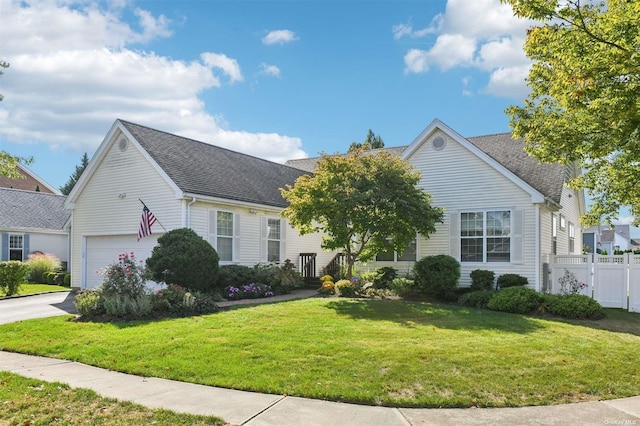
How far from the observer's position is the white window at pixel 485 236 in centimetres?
1703

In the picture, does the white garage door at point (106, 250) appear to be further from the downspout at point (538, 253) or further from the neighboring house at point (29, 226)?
the downspout at point (538, 253)

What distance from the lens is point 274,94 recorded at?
1634 cm

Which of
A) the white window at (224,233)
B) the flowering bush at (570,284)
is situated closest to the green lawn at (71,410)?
the white window at (224,233)

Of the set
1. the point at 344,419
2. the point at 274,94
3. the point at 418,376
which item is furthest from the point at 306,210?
the point at 344,419

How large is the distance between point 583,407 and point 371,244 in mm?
10897

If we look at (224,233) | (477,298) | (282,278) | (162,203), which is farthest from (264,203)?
(477,298)

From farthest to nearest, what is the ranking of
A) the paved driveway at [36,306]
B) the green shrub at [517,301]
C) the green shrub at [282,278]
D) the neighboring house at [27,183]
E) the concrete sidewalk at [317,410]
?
the neighboring house at [27,183] < the green shrub at [282,278] < the green shrub at [517,301] < the paved driveway at [36,306] < the concrete sidewalk at [317,410]

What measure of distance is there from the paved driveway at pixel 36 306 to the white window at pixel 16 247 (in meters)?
10.1

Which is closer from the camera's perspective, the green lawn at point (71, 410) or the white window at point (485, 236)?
the green lawn at point (71, 410)

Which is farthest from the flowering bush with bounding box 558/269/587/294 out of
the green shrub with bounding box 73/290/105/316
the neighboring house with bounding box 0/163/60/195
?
the neighboring house with bounding box 0/163/60/195

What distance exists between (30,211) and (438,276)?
26061 millimetres

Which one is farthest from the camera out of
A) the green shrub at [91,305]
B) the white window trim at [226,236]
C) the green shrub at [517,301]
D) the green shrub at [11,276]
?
the green shrub at [11,276]

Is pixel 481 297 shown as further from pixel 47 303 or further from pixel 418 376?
pixel 47 303

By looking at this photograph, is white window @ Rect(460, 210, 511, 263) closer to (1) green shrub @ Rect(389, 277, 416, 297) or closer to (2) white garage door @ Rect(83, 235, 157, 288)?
(1) green shrub @ Rect(389, 277, 416, 297)
